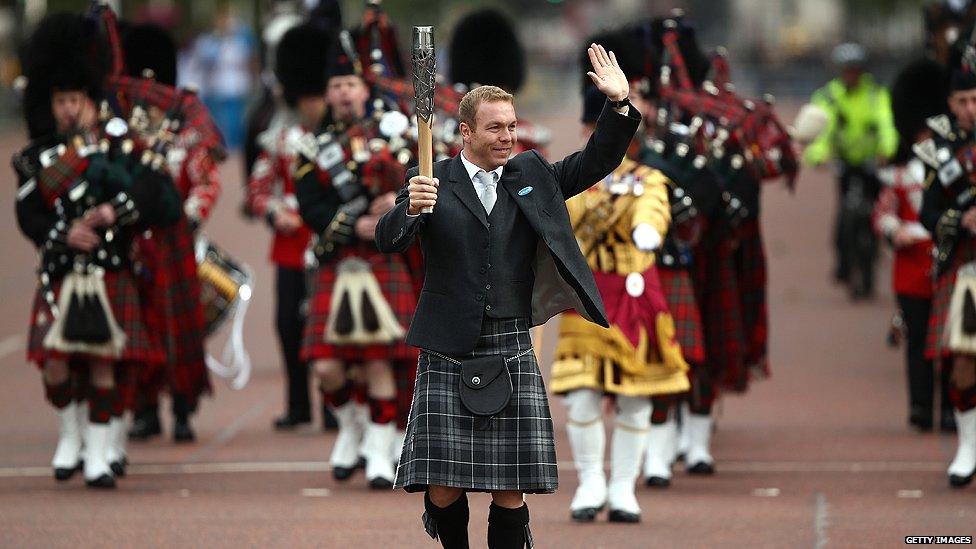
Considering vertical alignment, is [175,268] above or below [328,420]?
above

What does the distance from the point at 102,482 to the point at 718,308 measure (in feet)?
11.2

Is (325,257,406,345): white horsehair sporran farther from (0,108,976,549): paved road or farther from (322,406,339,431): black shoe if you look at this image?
(322,406,339,431): black shoe

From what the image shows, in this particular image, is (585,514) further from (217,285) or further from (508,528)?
(217,285)

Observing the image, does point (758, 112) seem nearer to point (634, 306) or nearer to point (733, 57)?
point (634, 306)

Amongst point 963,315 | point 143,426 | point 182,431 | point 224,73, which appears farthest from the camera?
point 224,73

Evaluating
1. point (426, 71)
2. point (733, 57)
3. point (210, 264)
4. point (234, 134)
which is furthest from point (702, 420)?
point (733, 57)

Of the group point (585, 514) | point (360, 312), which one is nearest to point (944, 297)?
point (585, 514)

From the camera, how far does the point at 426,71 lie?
7.23m

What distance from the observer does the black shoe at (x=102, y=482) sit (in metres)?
10.3

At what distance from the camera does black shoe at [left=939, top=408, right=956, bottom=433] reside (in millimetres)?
12017

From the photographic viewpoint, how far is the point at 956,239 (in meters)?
10.1

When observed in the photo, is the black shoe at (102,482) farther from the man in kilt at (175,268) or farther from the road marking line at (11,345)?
the road marking line at (11,345)

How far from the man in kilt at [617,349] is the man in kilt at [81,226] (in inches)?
95.4

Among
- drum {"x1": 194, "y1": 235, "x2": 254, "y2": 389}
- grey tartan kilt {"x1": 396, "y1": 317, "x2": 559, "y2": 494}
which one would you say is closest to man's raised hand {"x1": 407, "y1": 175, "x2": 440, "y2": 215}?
grey tartan kilt {"x1": 396, "y1": 317, "x2": 559, "y2": 494}
